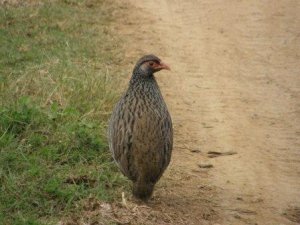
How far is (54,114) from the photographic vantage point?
25.9 ft

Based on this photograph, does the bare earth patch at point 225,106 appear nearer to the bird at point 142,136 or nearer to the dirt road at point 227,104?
the dirt road at point 227,104

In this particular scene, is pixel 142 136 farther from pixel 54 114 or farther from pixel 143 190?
pixel 54 114

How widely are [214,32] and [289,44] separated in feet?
4.31

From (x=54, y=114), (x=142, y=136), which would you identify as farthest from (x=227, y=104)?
(x=142, y=136)

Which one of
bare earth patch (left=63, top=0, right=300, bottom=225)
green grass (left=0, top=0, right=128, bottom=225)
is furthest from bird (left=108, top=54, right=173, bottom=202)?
green grass (left=0, top=0, right=128, bottom=225)

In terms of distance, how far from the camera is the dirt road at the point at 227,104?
23.2 ft

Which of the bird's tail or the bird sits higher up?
the bird

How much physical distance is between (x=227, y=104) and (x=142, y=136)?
321 cm

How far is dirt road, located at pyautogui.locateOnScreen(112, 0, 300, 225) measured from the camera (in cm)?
709

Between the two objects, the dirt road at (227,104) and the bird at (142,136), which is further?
the dirt road at (227,104)

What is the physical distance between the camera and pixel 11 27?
37.8 feet

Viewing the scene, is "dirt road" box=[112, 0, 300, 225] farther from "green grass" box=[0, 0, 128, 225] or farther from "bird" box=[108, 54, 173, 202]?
"green grass" box=[0, 0, 128, 225]

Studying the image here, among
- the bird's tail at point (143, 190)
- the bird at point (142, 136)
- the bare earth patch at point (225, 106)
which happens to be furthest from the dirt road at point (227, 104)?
the bird at point (142, 136)

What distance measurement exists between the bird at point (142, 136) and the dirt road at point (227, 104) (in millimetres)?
301
